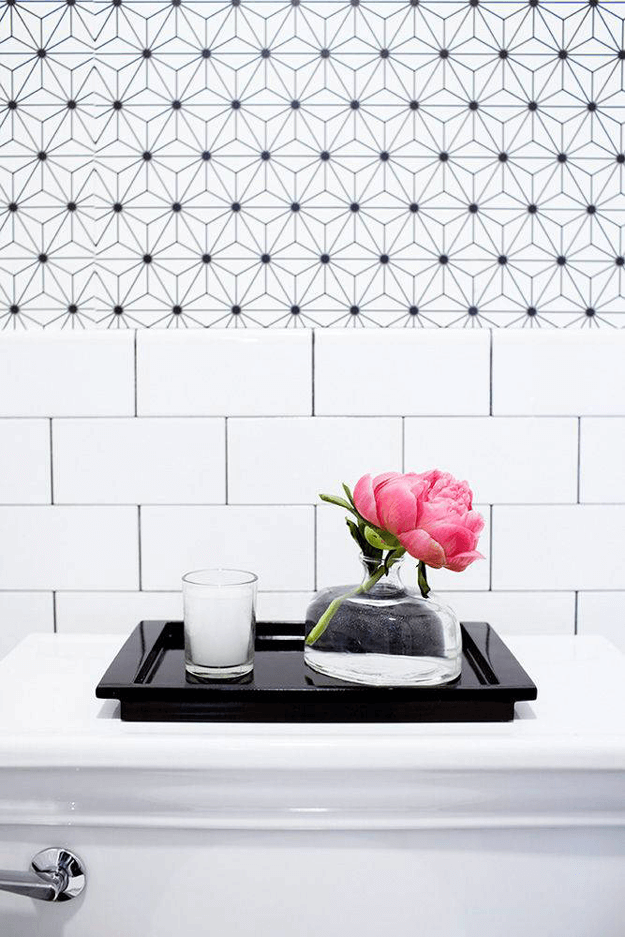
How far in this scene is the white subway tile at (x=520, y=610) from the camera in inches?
38.9

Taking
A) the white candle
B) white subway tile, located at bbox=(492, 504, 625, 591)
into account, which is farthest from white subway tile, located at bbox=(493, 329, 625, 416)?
the white candle

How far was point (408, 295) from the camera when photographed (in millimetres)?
991

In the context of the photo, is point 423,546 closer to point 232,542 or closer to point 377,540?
point 377,540

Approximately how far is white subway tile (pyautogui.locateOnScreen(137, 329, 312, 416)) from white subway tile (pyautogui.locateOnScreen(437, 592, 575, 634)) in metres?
0.33

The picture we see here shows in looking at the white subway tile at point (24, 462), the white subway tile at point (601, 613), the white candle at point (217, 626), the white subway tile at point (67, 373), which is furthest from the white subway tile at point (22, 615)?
the white subway tile at point (601, 613)

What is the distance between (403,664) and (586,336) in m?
0.50

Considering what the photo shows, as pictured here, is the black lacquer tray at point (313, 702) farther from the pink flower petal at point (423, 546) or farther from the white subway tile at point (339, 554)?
the white subway tile at point (339, 554)

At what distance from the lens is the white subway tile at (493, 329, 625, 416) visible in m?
0.97

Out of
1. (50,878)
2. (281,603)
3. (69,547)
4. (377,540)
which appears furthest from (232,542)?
(50,878)

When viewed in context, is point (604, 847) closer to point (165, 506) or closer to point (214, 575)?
point (214, 575)

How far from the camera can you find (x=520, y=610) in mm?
991

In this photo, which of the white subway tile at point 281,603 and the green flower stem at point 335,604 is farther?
the white subway tile at point 281,603

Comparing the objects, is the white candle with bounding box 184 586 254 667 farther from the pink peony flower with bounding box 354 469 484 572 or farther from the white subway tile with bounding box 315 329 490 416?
the white subway tile with bounding box 315 329 490 416

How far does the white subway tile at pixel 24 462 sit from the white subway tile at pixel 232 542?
0.14 meters
